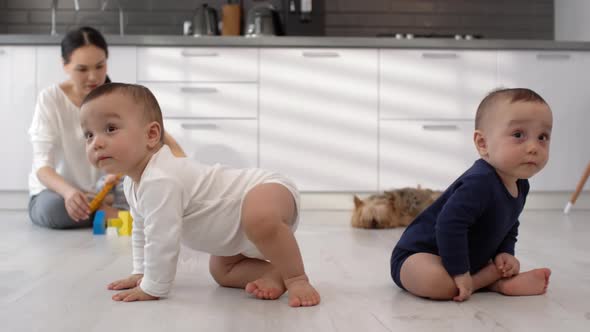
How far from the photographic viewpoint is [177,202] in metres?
1.61

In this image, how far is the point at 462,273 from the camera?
5.45 feet

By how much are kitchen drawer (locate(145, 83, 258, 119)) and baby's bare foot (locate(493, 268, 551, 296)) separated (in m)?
2.46

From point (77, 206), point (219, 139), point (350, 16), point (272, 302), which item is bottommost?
point (272, 302)

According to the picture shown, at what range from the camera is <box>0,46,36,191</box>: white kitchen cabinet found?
13.1 feet

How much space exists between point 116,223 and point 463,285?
1.71 meters

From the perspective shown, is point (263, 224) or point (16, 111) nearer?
point (263, 224)

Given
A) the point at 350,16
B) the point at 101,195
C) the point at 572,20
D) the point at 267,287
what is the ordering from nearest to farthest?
the point at 267,287 < the point at 101,195 < the point at 572,20 < the point at 350,16

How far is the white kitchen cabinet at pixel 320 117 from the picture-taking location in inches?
159

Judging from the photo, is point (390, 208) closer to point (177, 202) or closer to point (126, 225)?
point (126, 225)

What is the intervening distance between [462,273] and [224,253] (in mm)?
577

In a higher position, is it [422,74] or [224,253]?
[422,74]

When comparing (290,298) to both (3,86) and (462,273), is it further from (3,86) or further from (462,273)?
(3,86)

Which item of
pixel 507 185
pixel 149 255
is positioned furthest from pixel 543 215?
pixel 149 255

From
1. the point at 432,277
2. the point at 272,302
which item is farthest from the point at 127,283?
the point at 432,277
